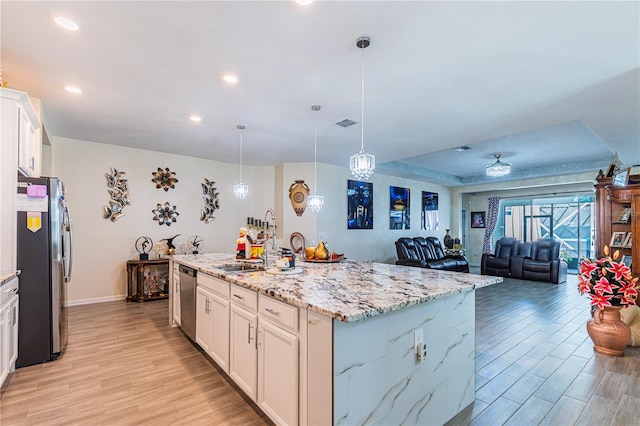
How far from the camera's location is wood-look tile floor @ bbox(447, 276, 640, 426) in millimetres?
2043

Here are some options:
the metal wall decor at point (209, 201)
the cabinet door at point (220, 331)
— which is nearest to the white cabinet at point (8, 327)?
the cabinet door at point (220, 331)

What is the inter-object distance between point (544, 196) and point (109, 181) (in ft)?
34.1

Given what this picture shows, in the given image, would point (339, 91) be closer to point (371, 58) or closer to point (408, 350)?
point (371, 58)

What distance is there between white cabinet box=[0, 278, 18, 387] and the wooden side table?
2325 mm

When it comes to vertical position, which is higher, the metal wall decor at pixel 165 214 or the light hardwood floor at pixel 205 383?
the metal wall decor at pixel 165 214

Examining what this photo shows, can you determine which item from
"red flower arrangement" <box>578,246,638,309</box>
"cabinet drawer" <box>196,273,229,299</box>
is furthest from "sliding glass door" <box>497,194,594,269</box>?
"cabinet drawer" <box>196,273,229,299</box>

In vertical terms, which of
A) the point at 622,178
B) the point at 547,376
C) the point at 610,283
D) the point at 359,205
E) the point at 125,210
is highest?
the point at 622,178

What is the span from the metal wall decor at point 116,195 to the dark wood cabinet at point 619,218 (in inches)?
282

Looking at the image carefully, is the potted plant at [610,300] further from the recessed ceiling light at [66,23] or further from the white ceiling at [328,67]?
the recessed ceiling light at [66,23]

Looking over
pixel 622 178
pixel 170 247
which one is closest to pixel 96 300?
pixel 170 247

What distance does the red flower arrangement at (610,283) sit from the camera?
2.94 meters

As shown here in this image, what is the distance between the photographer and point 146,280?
5070 mm

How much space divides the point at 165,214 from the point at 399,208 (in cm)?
542

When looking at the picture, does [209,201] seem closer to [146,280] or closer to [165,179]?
[165,179]
